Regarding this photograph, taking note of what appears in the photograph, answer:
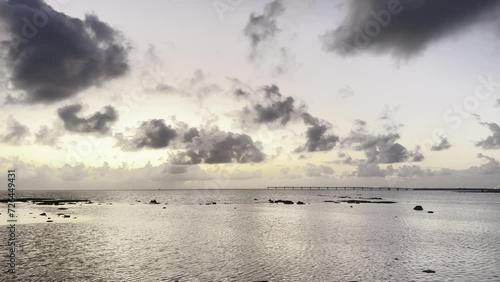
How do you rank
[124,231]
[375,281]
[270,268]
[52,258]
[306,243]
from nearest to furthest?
[375,281] < [270,268] < [52,258] < [306,243] < [124,231]

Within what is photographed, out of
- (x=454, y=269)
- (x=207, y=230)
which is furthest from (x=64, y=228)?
(x=454, y=269)

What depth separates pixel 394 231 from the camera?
6894 cm

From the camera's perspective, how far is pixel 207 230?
70188mm

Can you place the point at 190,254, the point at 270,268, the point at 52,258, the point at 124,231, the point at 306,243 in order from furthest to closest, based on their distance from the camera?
the point at 124,231, the point at 306,243, the point at 190,254, the point at 52,258, the point at 270,268

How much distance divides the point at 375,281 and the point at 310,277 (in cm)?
586

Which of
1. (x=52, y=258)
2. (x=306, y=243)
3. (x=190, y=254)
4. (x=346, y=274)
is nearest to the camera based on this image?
(x=346, y=274)

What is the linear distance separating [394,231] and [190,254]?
42688 millimetres

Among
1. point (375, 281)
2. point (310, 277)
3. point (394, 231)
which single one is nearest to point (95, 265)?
point (310, 277)

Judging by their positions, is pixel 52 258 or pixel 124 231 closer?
pixel 52 258

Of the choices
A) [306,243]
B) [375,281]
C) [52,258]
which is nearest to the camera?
[375,281]

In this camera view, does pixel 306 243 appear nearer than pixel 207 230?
Yes

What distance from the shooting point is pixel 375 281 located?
32625mm

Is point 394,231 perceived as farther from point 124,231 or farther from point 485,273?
point 124,231

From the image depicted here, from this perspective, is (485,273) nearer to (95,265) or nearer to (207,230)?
(95,265)
